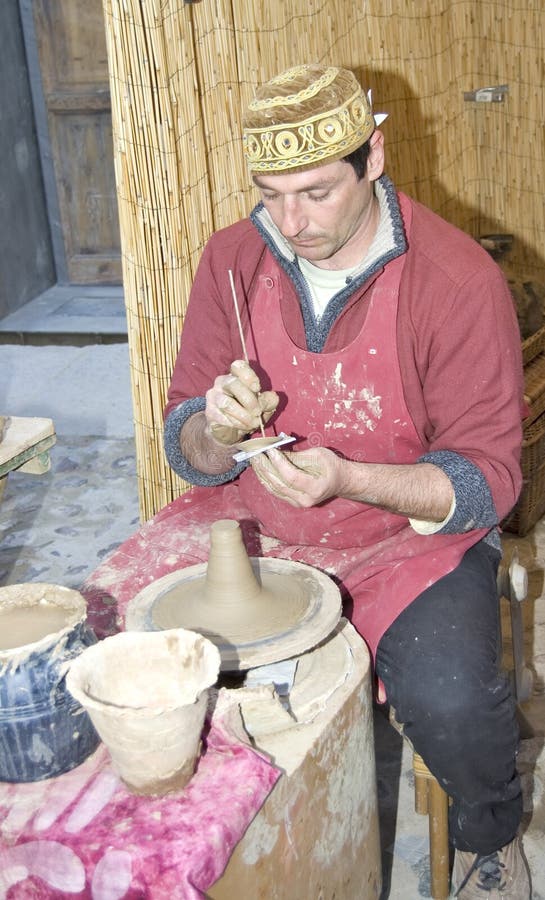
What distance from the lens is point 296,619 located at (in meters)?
2.21

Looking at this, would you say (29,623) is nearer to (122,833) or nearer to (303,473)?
(122,833)

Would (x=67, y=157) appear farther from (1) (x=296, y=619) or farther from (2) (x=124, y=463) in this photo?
(1) (x=296, y=619)

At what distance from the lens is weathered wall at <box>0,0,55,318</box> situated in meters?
7.64

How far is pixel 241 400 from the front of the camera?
7.73 feet

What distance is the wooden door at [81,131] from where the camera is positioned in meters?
7.52

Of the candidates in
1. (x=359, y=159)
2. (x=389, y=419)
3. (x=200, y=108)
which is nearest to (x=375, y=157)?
(x=359, y=159)

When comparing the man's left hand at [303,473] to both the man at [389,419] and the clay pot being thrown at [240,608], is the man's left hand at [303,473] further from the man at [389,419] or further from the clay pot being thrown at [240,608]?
the clay pot being thrown at [240,608]

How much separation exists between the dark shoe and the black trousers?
0.05 m

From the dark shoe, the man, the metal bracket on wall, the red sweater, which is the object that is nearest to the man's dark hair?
the man

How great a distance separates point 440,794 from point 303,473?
2.85ft

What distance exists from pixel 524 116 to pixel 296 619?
11.7 feet

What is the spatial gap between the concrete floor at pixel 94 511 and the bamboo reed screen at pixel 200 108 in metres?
1.14

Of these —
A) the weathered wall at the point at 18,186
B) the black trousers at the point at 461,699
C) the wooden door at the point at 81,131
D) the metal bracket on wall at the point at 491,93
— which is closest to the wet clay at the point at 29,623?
the black trousers at the point at 461,699

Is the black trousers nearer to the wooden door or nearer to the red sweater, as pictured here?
the red sweater
